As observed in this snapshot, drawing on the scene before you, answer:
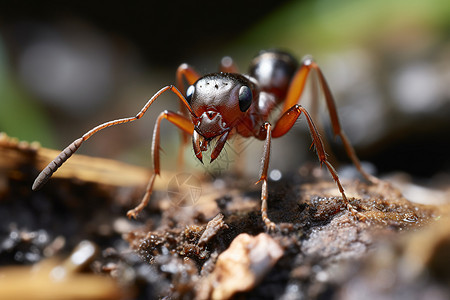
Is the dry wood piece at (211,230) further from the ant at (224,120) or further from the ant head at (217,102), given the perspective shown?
the ant head at (217,102)

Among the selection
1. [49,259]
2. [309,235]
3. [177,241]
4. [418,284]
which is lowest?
[418,284]

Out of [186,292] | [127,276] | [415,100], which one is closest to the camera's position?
[186,292]

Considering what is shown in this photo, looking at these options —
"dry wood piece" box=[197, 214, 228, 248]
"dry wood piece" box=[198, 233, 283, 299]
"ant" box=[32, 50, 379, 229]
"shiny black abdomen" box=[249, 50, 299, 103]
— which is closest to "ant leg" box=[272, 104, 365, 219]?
"ant" box=[32, 50, 379, 229]

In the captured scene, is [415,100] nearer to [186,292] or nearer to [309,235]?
[309,235]

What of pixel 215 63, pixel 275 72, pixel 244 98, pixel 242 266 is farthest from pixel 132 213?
pixel 215 63

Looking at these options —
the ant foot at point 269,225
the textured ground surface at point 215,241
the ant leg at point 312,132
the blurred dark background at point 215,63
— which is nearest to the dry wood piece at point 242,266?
the textured ground surface at point 215,241

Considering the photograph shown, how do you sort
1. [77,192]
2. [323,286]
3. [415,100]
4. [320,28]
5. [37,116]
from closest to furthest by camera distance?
[323,286] → [77,192] → [415,100] → [37,116] → [320,28]

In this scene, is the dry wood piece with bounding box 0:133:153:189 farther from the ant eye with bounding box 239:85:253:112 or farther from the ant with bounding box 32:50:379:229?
the ant eye with bounding box 239:85:253:112

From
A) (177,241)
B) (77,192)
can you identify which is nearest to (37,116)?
(77,192)
